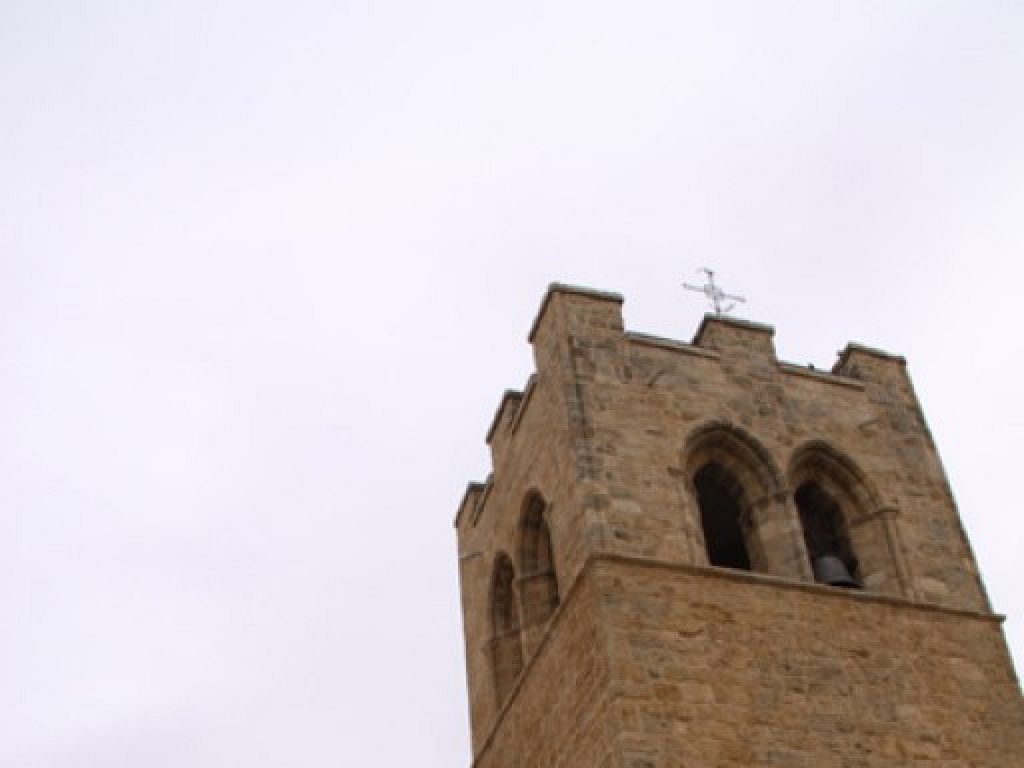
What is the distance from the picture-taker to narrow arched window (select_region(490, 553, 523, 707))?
15.9 m

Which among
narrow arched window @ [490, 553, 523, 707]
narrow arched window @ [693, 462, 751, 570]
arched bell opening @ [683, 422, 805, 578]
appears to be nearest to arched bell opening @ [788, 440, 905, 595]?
arched bell opening @ [683, 422, 805, 578]

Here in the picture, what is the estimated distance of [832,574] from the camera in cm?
1410

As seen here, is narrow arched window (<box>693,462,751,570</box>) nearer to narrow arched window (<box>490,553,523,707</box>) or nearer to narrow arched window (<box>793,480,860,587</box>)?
narrow arched window (<box>793,480,860,587</box>)

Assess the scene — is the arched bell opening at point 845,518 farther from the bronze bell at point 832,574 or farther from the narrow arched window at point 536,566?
the narrow arched window at point 536,566

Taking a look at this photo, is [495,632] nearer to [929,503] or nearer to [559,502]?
[559,502]

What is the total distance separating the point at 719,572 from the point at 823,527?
2.70m

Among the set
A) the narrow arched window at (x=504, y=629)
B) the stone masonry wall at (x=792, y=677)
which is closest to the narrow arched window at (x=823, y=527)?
the stone masonry wall at (x=792, y=677)

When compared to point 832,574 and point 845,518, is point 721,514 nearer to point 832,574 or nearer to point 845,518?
point 845,518

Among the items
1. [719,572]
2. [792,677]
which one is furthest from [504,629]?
[792,677]

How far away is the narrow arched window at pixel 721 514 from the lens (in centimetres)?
1500

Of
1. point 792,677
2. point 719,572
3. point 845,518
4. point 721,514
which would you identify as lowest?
point 792,677

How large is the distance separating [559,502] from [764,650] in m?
2.53

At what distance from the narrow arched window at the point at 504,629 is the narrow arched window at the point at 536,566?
397 mm

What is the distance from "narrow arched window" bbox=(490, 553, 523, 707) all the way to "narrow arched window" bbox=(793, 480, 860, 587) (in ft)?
10.6
